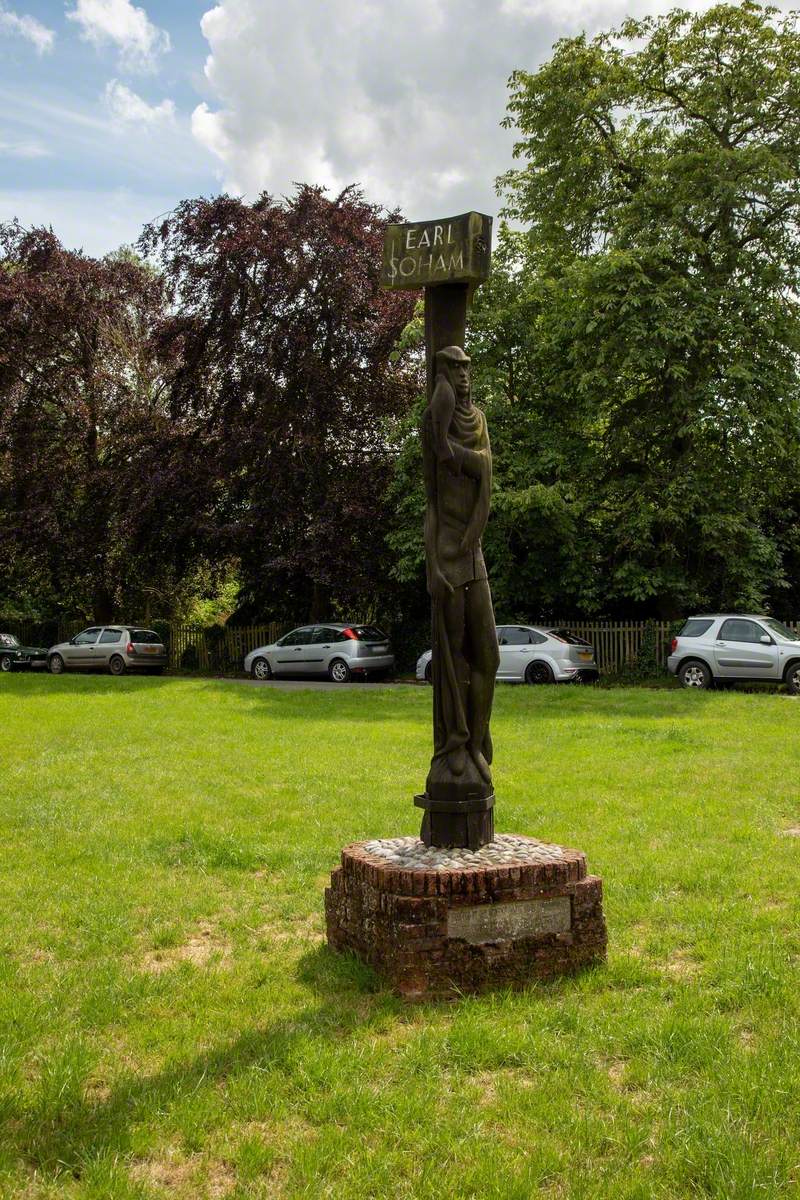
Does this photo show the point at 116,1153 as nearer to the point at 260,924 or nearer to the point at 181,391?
the point at 260,924

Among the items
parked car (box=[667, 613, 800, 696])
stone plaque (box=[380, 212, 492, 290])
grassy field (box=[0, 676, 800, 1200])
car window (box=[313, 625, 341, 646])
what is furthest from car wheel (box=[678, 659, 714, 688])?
stone plaque (box=[380, 212, 492, 290])

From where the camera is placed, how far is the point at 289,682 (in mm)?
25641

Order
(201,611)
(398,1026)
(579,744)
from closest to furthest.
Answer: (398,1026) < (579,744) < (201,611)

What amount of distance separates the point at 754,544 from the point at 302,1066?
20601 mm

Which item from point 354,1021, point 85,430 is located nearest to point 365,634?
point 85,430

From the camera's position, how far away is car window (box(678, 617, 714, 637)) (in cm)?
2072

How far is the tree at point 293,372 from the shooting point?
2634 centimetres

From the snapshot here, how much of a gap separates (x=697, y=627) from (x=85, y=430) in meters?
20.2

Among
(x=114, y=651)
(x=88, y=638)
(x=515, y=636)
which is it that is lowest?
(x=114, y=651)

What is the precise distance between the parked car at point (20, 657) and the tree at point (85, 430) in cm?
261

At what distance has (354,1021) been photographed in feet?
14.8

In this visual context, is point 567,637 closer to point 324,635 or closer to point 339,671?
point 339,671

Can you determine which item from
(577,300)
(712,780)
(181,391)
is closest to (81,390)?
(181,391)

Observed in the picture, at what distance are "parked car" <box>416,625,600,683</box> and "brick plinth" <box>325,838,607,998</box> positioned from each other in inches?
656
